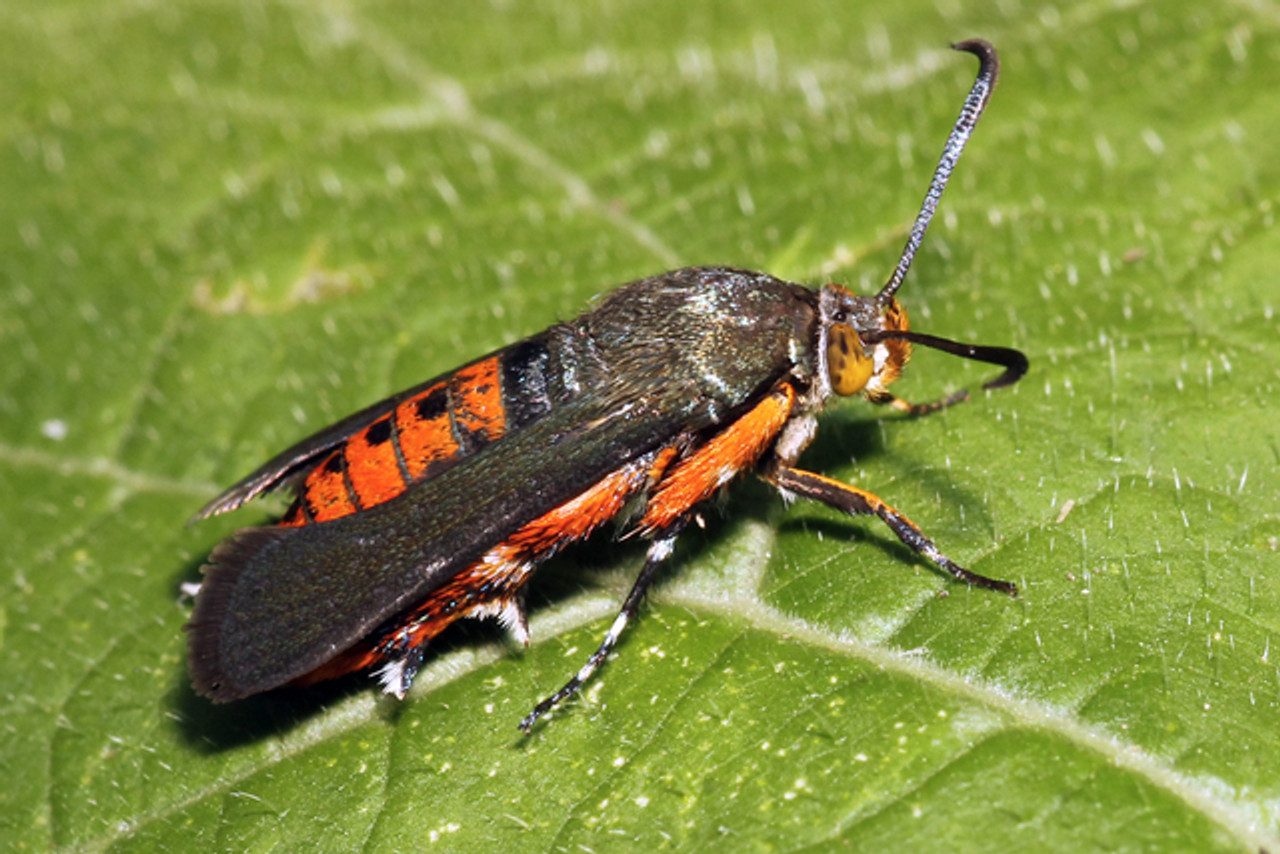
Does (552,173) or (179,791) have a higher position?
(552,173)

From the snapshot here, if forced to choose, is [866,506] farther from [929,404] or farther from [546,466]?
[546,466]

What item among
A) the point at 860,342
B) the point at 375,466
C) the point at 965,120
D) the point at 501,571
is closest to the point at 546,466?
the point at 501,571

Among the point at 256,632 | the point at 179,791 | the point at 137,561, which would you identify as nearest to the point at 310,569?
the point at 256,632

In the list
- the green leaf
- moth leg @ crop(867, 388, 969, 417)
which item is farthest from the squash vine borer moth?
moth leg @ crop(867, 388, 969, 417)

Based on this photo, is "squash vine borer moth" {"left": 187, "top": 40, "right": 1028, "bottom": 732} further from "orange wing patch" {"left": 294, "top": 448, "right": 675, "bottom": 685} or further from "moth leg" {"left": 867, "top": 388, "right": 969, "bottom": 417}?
"moth leg" {"left": 867, "top": 388, "right": 969, "bottom": 417}

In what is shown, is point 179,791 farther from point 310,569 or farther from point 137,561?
point 137,561

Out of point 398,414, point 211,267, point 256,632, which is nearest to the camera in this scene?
point 256,632

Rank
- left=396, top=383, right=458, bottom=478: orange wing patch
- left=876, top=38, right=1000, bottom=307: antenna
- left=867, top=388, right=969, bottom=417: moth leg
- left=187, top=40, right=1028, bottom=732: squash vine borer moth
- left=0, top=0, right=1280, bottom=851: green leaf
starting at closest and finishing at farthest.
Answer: left=0, top=0, right=1280, bottom=851: green leaf, left=187, top=40, right=1028, bottom=732: squash vine borer moth, left=396, top=383, right=458, bottom=478: orange wing patch, left=876, top=38, right=1000, bottom=307: antenna, left=867, top=388, right=969, bottom=417: moth leg
